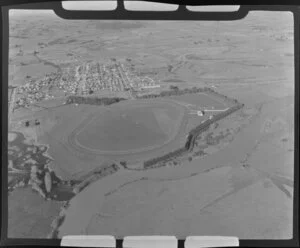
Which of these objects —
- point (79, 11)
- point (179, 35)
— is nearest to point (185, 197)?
point (179, 35)

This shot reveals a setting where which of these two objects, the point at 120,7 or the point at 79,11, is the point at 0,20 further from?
the point at 120,7

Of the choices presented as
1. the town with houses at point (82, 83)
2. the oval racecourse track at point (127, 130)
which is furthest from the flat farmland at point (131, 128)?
the town with houses at point (82, 83)

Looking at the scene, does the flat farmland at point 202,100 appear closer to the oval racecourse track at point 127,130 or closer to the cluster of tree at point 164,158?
the oval racecourse track at point 127,130

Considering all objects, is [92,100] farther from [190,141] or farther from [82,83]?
[190,141]

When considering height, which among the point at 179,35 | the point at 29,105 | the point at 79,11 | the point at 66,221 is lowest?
the point at 66,221

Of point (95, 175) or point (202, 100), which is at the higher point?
point (202, 100)

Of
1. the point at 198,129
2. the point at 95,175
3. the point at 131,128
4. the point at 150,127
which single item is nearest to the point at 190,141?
the point at 198,129

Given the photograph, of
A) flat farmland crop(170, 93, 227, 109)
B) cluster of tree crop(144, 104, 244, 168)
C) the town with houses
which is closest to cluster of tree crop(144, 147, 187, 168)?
cluster of tree crop(144, 104, 244, 168)

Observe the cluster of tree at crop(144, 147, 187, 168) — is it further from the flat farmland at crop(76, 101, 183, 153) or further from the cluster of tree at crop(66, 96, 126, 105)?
the cluster of tree at crop(66, 96, 126, 105)
